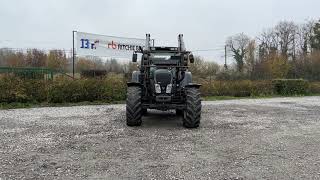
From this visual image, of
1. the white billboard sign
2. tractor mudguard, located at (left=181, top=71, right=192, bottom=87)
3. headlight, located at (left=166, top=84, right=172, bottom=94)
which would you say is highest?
the white billboard sign

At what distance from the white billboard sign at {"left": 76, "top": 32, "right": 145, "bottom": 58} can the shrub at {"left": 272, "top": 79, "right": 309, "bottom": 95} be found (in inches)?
389

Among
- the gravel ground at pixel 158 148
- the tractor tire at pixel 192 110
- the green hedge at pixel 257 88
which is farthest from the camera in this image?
the green hedge at pixel 257 88

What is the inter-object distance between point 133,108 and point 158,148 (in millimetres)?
2667

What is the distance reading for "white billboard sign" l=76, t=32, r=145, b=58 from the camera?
824 inches

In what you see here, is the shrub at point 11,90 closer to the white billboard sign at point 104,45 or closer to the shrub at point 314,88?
the white billboard sign at point 104,45

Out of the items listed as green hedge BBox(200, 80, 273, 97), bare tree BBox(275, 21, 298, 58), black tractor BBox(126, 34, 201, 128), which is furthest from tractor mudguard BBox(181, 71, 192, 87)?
bare tree BBox(275, 21, 298, 58)

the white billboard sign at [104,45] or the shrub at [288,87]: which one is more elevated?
the white billboard sign at [104,45]

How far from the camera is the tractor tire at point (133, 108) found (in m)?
10.4

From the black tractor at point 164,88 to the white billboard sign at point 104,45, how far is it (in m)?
9.22

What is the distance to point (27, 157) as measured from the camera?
702 cm

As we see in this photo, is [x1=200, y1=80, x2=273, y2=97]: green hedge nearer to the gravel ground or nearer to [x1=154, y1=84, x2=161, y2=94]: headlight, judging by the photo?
the gravel ground

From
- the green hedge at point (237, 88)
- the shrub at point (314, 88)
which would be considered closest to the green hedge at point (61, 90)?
the green hedge at point (237, 88)

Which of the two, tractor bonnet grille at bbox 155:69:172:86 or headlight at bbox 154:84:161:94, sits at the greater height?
tractor bonnet grille at bbox 155:69:172:86

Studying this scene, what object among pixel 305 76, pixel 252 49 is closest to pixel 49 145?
pixel 305 76
